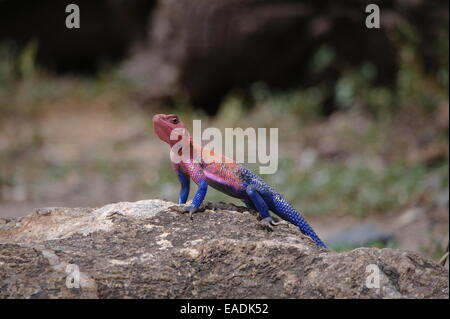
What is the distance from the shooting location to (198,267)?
2459mm

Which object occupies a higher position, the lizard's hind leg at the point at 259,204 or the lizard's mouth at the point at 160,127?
the lizard's mouth at the point at 160,127

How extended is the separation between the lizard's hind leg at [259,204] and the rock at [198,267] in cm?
12

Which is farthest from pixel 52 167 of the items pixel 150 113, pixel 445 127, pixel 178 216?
pixel 178 216

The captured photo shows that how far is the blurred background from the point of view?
22.4ft

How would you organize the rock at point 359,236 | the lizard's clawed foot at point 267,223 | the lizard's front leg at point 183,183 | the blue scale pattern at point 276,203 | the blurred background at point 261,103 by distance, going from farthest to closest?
the blurred background at point 261,103 → the rock at point 359,236 → the lizard's front leg at point 183,183 → the blue scale pattern at point 276,203 → the lizard's clawed foot at point 267,223

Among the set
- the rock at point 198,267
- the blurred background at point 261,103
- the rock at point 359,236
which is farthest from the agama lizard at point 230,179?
the blurred background at point 261,103

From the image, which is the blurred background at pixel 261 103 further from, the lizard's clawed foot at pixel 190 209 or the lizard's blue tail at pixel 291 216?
the lizard's clawed foot at pixel 190 209

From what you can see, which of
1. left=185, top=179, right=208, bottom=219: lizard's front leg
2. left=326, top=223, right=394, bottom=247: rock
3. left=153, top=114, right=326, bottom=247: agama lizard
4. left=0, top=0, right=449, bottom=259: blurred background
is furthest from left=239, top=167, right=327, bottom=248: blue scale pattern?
left=0, top=0, right=449, bottom=259: blurred background

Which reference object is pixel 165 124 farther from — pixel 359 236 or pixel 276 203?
pixel 359 236

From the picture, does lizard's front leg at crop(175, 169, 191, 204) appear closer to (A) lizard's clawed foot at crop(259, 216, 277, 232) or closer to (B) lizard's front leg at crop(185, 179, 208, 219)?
(B) lizard's front leg at crop(185, 179, 208, 219)

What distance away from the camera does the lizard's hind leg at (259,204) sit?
288 centimetres

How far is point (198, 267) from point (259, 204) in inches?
26.1

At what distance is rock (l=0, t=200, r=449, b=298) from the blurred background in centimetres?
273

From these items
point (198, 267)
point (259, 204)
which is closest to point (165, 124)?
point (259, 204)
